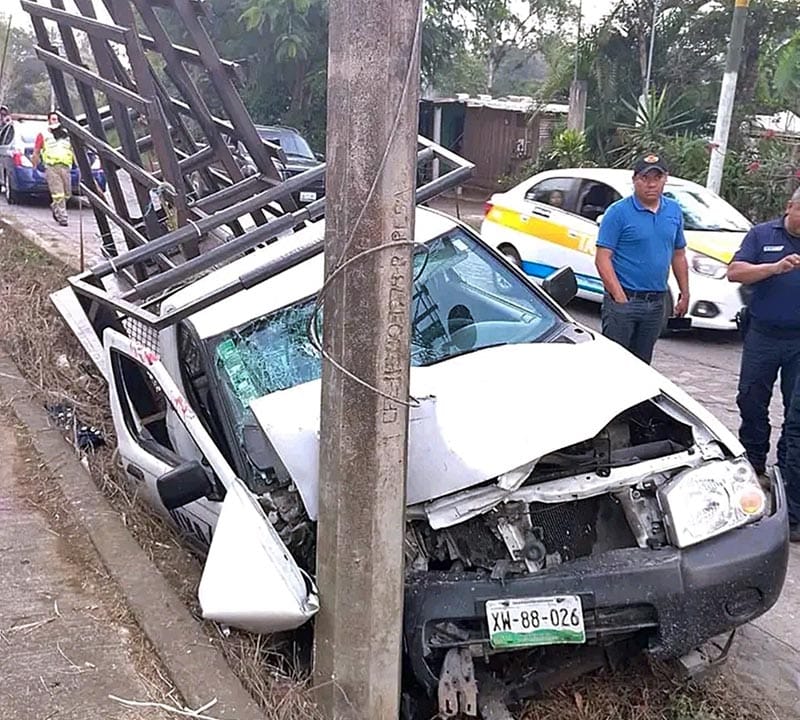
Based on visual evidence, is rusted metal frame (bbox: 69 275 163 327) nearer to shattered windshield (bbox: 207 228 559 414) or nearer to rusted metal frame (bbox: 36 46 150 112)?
shattered windshield (bbox: 207 228 559 414)

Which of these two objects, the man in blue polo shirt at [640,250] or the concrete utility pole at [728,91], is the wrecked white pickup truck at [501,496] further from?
the concrete utility pole at [728,91]

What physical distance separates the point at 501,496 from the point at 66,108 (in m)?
5.08

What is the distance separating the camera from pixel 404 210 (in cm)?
254

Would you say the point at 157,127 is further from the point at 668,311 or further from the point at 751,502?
the point at 668,311

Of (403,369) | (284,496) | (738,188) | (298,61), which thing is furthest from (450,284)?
(298,61)

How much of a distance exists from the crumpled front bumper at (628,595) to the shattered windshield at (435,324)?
3.45 ft

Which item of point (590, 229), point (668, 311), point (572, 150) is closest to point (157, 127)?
point (668, 311)

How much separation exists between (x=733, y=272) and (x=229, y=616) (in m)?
3.26

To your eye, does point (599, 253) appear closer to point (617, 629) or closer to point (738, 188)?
point (617, 629)

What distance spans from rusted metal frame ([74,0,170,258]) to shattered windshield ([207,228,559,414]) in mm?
2209

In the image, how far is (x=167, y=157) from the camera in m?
5.72

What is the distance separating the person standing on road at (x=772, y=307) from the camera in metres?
4.78

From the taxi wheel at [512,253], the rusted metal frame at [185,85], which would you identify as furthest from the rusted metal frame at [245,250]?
the taxi wheel at [512,253]

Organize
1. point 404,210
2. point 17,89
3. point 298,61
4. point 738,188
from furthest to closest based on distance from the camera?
1. point 17,89
2. point 298,61
3. point 738,188
4. point 404,210
